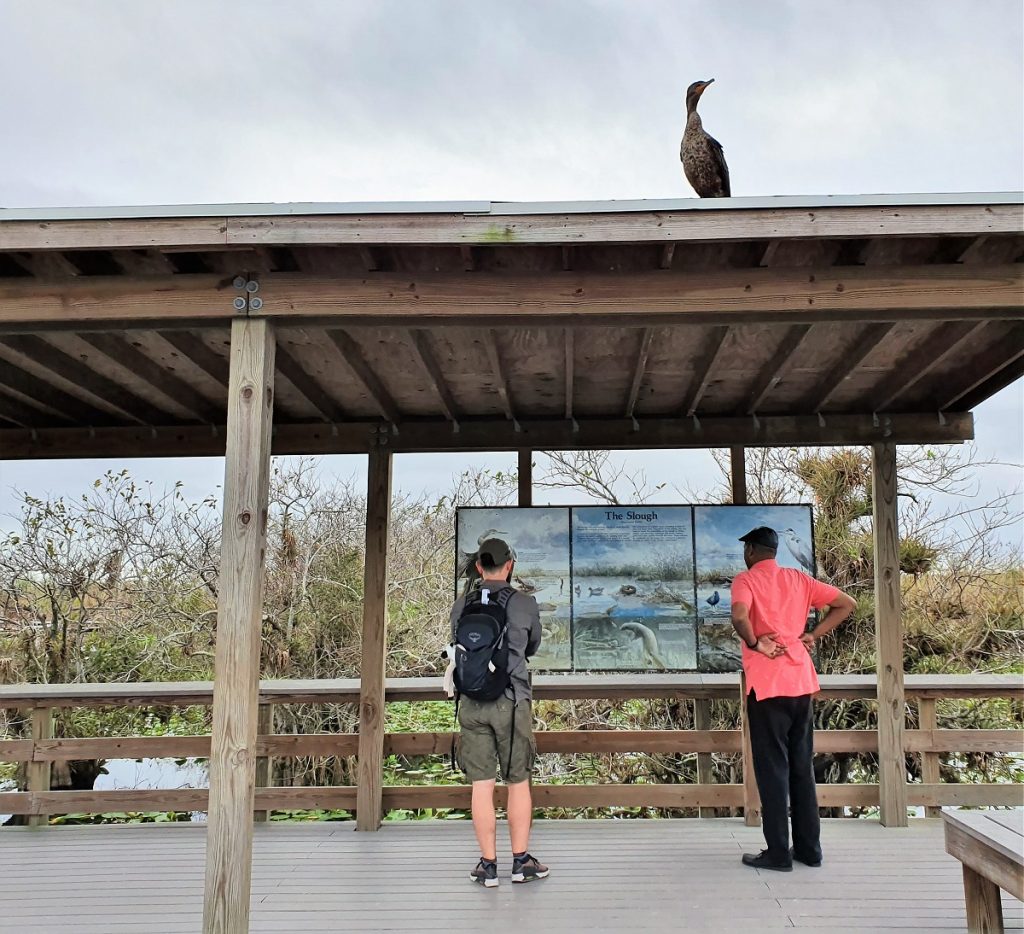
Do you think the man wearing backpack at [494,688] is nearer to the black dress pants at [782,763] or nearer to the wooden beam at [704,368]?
the black dress pants at [782,763]

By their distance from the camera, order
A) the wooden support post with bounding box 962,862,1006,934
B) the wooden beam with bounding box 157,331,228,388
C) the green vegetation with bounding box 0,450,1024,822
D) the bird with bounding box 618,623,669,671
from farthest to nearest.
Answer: the green vegetation with bounding box 0,450,1024,822
the bird with bounding box 618,623,669,671
the wooden beam with bounding box 157,331,228,388
the wooden support post with bounding box 962,862,1006,934

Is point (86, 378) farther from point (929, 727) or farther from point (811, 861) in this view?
point (929, 727)

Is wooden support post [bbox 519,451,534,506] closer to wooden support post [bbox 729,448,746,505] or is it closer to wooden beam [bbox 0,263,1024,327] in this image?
wooden support post [bbox 729,448,746,505]

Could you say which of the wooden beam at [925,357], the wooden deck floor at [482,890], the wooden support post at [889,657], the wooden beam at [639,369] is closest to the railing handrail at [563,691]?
the wooden support post at [889,657]

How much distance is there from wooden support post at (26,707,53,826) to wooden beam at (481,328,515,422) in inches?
132

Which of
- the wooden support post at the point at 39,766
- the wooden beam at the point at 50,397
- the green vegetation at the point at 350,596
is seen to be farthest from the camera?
the green vegetation at the point at 350,596

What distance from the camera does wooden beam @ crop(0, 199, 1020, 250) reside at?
98.9 inches

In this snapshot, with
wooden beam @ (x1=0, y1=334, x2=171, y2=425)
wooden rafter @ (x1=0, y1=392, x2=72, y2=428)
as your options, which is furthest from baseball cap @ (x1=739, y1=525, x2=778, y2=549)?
wooden rafter @ (x1=0, y1=392, x2=72, y2=428)

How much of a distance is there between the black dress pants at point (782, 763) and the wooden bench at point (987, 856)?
34.5 inches

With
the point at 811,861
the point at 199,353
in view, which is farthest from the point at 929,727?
the point at 199,353

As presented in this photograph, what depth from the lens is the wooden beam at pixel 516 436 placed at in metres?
4.53

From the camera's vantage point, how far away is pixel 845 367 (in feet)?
12.3

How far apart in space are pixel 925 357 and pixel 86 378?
399cm

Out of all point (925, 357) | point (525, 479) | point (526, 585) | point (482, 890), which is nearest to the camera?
point (482, 890)
